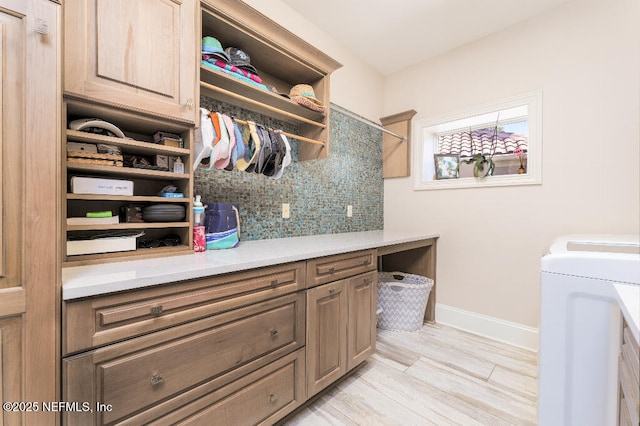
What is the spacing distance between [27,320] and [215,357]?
1.85 feet

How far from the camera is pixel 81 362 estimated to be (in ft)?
2.51

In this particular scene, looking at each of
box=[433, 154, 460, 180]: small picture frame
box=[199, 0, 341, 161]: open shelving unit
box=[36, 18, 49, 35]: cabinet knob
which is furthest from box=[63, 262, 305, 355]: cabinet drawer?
box=[433, 154, 460, 180]: small picture frame

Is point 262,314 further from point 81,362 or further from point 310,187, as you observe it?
point 310,187

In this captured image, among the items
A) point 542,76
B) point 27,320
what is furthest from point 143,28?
point 542,76

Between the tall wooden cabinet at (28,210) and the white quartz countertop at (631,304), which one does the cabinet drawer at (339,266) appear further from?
the white quartz countertop at (631,304)

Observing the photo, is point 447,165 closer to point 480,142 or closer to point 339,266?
point 480,142

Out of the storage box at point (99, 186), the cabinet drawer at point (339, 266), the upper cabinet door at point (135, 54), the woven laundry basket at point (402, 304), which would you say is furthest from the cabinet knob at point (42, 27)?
the woven laundry basket at point (402, 304)

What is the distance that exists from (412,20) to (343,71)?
685 mm

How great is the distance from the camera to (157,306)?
35.0 inches

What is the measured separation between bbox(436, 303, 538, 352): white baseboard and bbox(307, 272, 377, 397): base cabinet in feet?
3.58

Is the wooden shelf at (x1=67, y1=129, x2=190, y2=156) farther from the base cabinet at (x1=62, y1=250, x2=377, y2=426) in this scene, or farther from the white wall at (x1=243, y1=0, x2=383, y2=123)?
the white wall at (x1=243, y1=0, x2=383, y2=123)

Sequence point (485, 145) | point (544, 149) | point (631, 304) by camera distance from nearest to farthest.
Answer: point (631, 304)
point (544, 149)
point (485, 145)

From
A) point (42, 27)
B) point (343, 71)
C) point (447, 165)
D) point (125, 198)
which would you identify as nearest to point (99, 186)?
point (125, 198)

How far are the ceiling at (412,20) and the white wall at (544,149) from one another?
13 centimetres
